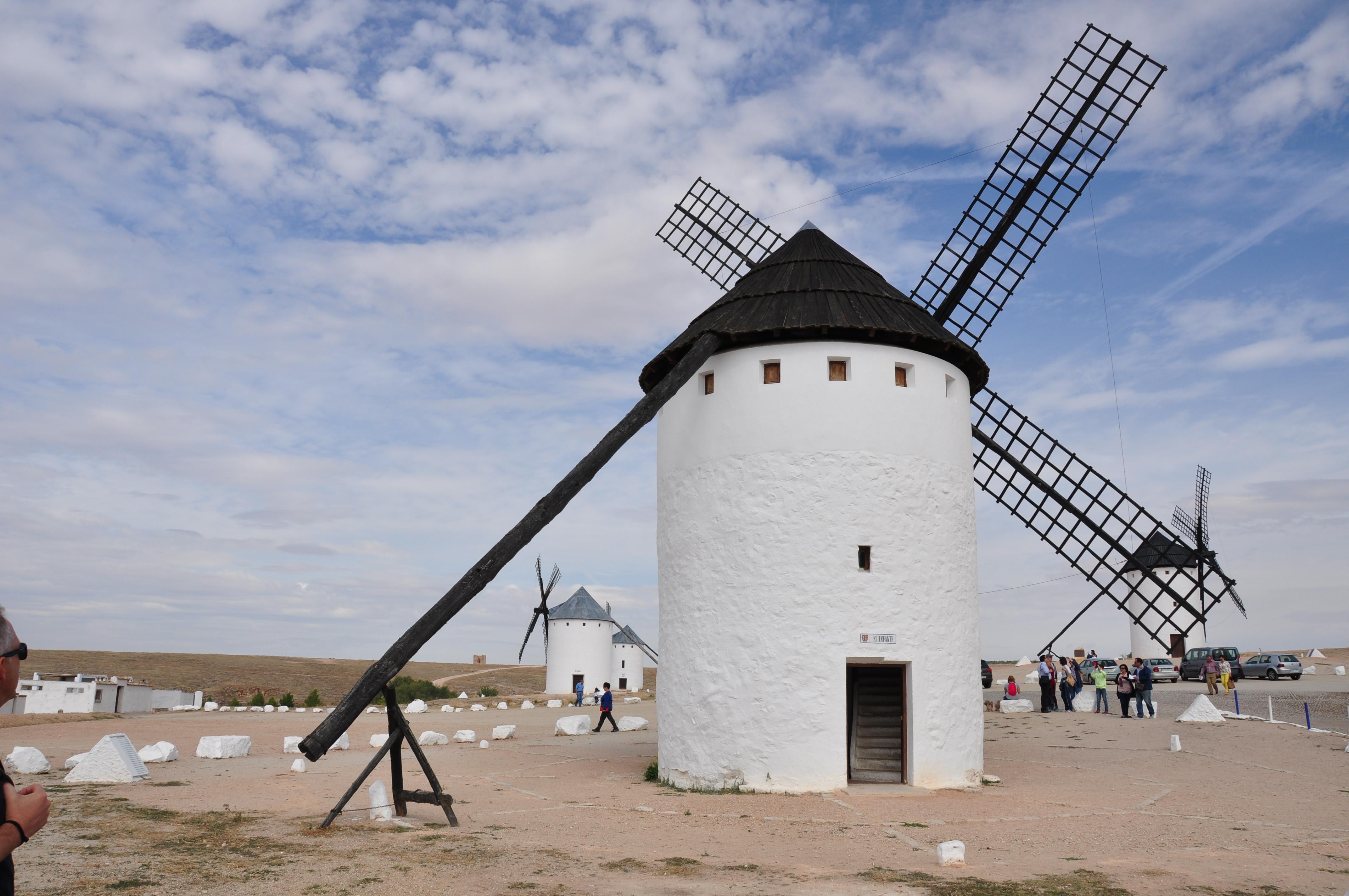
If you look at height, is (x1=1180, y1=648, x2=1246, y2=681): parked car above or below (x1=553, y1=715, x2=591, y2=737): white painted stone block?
above

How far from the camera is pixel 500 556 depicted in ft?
37.4

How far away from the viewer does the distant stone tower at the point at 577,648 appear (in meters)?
47.7

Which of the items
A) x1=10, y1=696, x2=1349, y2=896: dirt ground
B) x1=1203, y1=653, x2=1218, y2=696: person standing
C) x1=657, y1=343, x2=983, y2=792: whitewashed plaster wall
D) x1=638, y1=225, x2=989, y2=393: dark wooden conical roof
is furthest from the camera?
x1=1203, y1=653, x2=1218, y2=696: person standing

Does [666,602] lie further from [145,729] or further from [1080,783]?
[145,729]

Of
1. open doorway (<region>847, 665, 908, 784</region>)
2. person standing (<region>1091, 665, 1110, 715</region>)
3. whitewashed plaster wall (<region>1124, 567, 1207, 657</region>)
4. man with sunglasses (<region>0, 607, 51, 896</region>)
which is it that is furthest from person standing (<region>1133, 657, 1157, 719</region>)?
man with sunglasses (<region>0, 607, 51, 896</region>)

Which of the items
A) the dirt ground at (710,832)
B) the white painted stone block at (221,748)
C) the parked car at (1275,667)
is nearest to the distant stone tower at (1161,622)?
the parked car at (1275,667)

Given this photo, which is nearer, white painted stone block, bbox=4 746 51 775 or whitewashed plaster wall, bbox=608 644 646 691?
white painted stone block, bbox=4 746 51 775

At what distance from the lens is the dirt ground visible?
7.83 m

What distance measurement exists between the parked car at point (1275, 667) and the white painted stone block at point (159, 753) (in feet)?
121

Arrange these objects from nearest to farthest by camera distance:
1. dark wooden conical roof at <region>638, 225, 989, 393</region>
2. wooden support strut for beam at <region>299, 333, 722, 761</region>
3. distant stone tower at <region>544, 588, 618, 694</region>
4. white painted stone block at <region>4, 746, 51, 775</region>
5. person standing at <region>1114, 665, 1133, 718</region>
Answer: wooden support strut for beam at <region>299, 333, 722, 761</region> < dark wooden conical roof at <region>638, 225, 989, 393</region> < white painted stone block at <region>4, 746, 51, 775</region> < person standing at <region>1114, 665, 1133, 718</region> < distant stone tower at <region>544, 588, 618, 694</region>

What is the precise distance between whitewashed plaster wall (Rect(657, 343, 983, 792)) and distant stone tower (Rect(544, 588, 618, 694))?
112 feet

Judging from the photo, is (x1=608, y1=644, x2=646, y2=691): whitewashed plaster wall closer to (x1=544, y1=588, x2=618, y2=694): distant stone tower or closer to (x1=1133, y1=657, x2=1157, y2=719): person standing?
(x1=544, y1=588, x2=618, y2=694): distant stone tower

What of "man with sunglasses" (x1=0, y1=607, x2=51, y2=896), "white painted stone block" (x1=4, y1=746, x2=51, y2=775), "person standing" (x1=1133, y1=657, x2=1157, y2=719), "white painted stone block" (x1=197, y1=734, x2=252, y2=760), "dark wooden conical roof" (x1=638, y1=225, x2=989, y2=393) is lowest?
"white painted stone block" (x1=197, y1=734, x2=252, y2=760)

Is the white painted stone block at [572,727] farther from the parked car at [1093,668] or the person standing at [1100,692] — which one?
the parked car at [1093,668]
